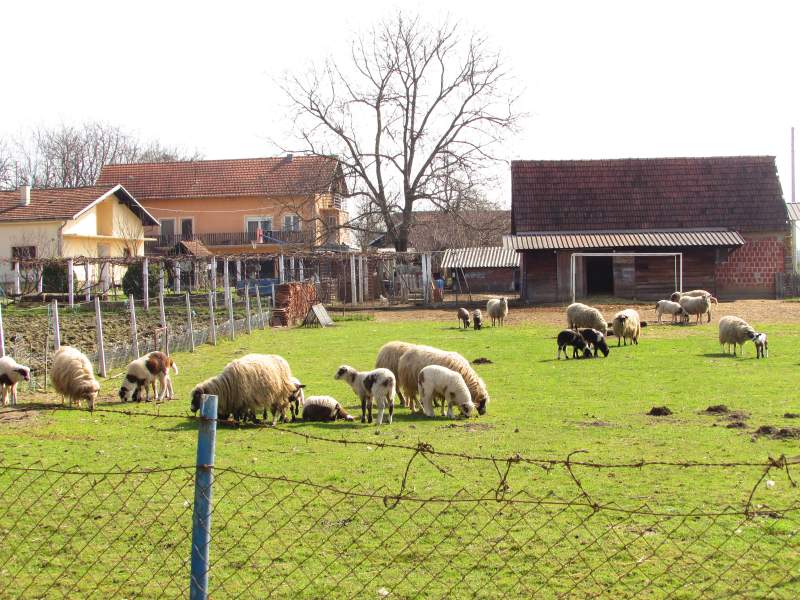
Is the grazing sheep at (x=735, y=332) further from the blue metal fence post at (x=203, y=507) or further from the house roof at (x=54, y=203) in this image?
the house roof at (x=54, y=203)

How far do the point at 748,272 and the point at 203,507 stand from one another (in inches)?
1652

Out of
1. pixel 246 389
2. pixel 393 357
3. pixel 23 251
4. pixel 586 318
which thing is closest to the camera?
pixel 246 389

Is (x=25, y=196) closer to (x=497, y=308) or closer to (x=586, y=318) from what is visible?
(x=497, y=308)

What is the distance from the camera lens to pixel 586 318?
1000 inches

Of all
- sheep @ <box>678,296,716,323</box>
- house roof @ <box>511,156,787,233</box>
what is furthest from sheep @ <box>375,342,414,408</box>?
house roof @ <box>511,156,787,233</box>

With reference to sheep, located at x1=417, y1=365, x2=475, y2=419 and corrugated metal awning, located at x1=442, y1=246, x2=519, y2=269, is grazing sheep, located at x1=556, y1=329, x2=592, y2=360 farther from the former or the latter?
corrugated metal awning, located at x1=442, y1=246, x2=519, y2=269

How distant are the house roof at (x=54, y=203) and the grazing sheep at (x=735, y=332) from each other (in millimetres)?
32607

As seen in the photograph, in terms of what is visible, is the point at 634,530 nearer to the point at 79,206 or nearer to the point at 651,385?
the point at 651,385

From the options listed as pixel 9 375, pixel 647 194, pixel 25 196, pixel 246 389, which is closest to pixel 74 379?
pixel 9 375

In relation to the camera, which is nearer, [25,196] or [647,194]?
[647,194]

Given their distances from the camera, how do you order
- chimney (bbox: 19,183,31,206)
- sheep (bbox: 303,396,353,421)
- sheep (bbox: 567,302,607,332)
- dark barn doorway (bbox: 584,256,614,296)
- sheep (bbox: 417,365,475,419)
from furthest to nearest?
chimney (bbox: 19,183,31,206) → dark barn doorway (bbox: 584,256,614,296) → sheep (bbox: 567,302,607,332) → sheep (bbox: 417,365,475,419) → sheep (bbox: 303,396,353,421)

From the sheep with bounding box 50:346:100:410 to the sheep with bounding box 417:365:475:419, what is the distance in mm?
4505

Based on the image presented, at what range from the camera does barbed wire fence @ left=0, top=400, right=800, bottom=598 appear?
5.86 meters

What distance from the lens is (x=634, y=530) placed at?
691 cm
